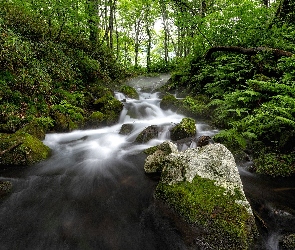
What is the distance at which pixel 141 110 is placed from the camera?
11.8 metres

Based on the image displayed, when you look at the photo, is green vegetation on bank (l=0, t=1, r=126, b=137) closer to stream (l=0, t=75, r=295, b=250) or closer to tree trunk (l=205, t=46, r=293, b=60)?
stream (l=0, t=75, r=295, b=250)

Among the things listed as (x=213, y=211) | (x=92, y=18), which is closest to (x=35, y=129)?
(x=213, y=211)

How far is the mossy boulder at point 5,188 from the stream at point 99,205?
0.15 meters

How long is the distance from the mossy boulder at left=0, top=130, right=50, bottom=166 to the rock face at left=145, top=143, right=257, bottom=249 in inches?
146

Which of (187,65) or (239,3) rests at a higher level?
(239,3)

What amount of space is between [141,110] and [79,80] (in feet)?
11.3

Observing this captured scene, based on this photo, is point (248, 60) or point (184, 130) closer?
point (184, 130)

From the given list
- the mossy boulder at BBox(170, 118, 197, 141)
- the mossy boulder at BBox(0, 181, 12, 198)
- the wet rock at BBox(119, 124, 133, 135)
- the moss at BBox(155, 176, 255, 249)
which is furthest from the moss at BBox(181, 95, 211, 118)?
the mossy boulder at BBox(0, 181, 12, 198)

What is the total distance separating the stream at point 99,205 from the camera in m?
3.80

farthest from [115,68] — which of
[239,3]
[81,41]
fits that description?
[239,3]

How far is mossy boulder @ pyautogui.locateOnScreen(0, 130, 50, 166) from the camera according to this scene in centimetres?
615

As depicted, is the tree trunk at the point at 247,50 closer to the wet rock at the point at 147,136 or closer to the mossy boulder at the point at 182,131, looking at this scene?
the mossy boulder at the point at 182,131

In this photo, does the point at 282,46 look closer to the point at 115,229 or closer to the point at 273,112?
the point at 273,112

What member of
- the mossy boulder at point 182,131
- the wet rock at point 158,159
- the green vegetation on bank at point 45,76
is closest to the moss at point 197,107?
the mossy boulder at point 182,131
